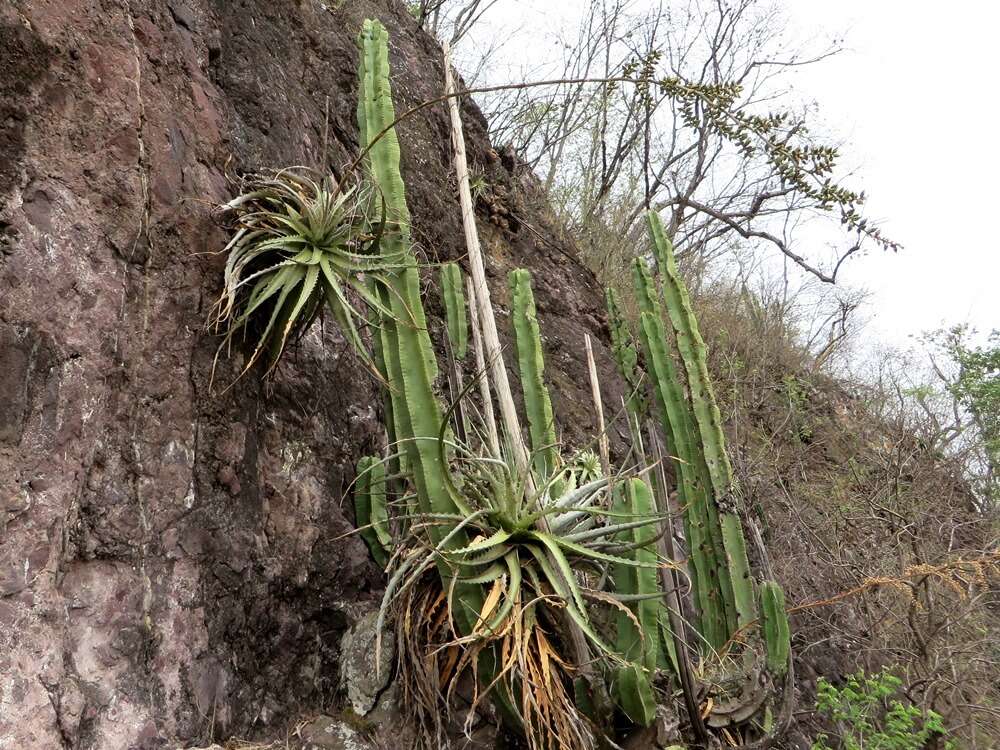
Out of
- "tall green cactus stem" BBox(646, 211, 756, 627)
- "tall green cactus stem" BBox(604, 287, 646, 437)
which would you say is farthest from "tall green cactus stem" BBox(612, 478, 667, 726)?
"tall green cactus stem" BBox(604, 287, 646, 437)

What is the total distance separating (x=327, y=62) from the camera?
623 centimetres

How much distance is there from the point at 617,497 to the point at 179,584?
5.80ft

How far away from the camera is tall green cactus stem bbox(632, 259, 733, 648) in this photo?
3842mm

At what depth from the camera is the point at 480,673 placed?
3156mm

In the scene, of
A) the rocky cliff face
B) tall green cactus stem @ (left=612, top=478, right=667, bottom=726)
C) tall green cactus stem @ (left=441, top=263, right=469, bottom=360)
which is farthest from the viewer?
tall green cactus stem @ (left=441, top=263, right=469, bottom=360)

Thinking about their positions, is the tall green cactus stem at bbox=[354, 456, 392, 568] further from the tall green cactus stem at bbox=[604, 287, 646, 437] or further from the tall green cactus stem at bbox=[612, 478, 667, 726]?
the tall green cactus stem at bbox=[604, 287, 646, 437]

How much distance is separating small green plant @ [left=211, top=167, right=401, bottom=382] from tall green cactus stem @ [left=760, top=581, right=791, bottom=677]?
2052 millimetres

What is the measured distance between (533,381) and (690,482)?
1013 millimetres

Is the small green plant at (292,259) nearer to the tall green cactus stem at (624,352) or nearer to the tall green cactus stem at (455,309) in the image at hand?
the tall green cactus stem at (455,309)

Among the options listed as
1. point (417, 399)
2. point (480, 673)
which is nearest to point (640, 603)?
point (480, 673)

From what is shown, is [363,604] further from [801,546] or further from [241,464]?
[801,546]

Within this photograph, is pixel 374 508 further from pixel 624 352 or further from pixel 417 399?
pixel 624 352

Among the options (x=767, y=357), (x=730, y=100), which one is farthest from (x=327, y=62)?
(x=767, y=357)

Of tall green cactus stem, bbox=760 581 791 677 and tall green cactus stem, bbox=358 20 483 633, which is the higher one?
tall green cactus stem, bbox=358 20 483 633
